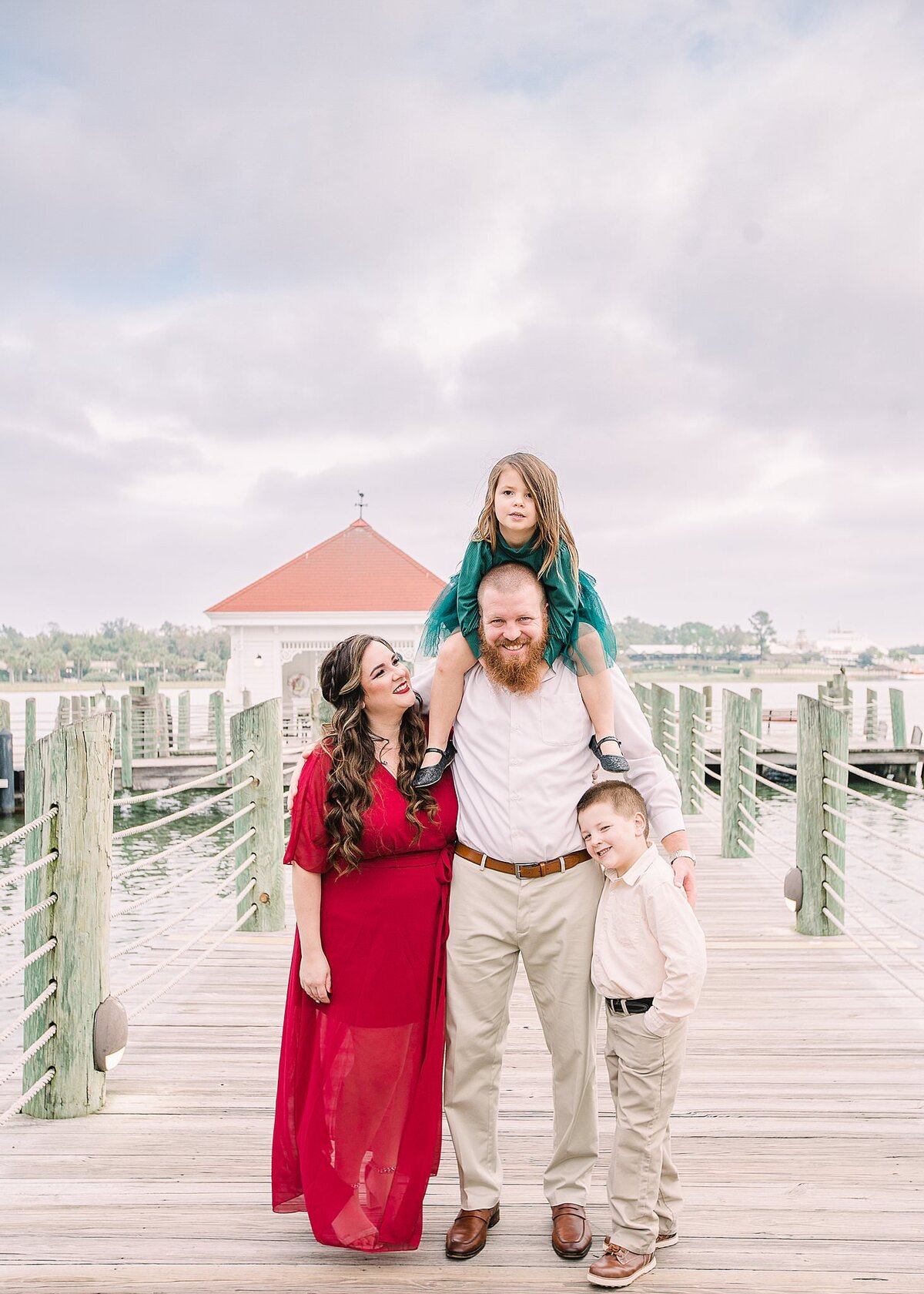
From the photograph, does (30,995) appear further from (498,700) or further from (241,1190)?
(498,700)

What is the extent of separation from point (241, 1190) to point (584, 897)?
1237 mm

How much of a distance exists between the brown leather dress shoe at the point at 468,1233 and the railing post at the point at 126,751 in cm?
1536

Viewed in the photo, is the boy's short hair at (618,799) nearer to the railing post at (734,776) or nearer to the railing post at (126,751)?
the railing post at (734,776)

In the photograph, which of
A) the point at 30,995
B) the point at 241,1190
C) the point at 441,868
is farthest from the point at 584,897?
the point at 30,995

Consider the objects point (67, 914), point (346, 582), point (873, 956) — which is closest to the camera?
point (67, 914)

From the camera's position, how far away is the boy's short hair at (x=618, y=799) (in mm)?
2252

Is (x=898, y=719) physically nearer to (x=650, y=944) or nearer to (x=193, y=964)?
(x=193, y=964)

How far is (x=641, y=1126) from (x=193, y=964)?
268 centimetres

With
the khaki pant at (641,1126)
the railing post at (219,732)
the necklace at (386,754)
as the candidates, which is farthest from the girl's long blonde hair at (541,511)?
the railing post at (219,732)

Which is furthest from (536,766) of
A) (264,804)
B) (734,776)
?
(734,776)

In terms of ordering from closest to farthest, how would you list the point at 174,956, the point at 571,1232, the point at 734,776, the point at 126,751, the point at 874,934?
the point at 571,1232 < the point at 174,956 < the point at 874,934 < the point at 734,776 < the point at 126,751

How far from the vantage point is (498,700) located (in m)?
2.42

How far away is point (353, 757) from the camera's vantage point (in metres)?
2.36

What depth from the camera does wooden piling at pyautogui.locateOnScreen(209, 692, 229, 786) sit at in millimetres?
17422
